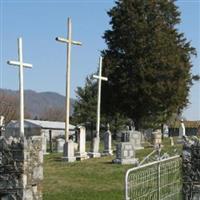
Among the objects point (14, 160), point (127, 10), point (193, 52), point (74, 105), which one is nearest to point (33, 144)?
point (14, 160)

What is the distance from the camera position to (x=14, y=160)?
8.34 metres

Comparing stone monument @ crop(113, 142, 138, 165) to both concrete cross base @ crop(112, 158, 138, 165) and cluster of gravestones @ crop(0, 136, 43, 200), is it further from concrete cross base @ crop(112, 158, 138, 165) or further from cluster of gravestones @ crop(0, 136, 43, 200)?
cluster of gravestones @ crop(0, 136, 43, 200)

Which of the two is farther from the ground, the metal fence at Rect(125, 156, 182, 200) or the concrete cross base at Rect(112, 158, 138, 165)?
the metal fence at Rect(125, 156, 182, 200)

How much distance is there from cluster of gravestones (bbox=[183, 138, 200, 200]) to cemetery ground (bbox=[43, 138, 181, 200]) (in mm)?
2140

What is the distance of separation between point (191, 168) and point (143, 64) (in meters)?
35.1

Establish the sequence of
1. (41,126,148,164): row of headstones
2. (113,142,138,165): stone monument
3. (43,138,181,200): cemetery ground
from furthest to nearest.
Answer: (41,126,148,164): row of headstones, (113,142,138,165): stone monument, (43,138,181,200): cemetery ground

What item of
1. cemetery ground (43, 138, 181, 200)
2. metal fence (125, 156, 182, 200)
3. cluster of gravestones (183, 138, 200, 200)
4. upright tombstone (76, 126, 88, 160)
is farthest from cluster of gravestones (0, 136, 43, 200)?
upright tombstone (76, 126, 88, 160)

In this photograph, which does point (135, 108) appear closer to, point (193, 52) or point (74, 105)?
point (193, 52)

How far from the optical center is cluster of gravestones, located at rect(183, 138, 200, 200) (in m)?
9.27

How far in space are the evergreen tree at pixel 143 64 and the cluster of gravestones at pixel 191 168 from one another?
34.1m

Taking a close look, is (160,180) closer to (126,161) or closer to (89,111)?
(126,161)

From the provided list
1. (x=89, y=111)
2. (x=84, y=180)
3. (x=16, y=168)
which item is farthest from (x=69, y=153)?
(x=89, y=111)

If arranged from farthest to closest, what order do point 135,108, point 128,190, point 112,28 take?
point 112,28 → point 135,108 → point 128,190

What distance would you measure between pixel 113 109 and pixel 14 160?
37387 mm
